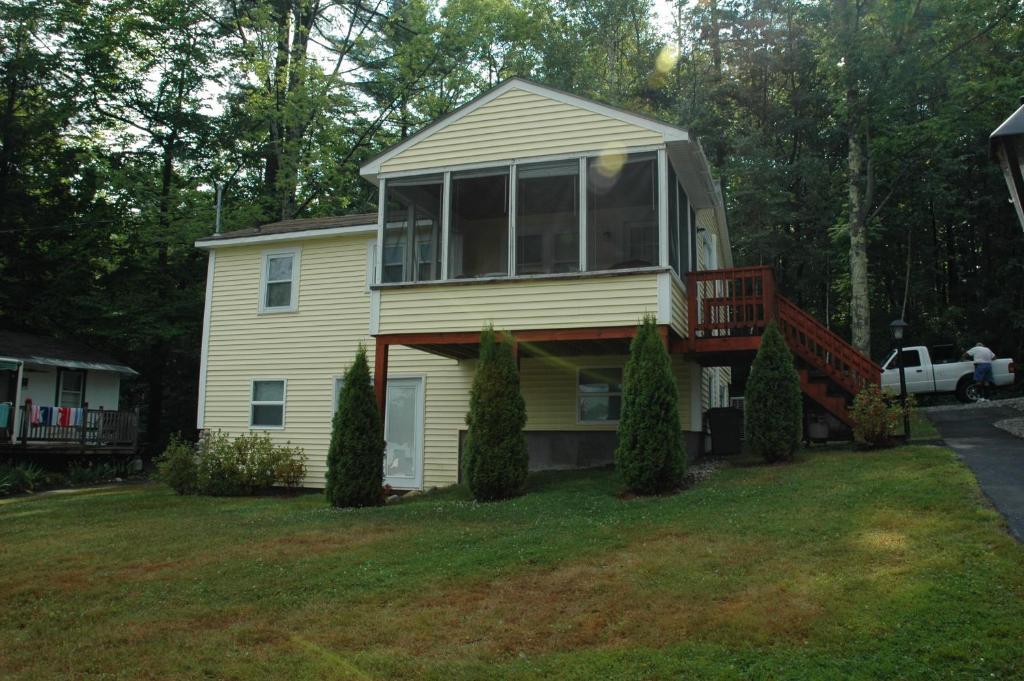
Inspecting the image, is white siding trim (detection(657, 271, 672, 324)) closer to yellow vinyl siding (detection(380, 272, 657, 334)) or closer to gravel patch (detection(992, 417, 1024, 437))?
yellow vinyl siding (detection(380, 272, 657, 334))

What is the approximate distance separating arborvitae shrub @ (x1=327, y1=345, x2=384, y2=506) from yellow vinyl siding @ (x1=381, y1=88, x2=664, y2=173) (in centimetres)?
400

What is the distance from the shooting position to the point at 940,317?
101 ft

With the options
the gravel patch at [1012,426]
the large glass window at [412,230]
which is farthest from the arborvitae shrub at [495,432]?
the gravel patch at [1012,426]

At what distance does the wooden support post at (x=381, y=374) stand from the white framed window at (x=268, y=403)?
4442 millimetres

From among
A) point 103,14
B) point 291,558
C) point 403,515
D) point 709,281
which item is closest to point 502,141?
point 709,281

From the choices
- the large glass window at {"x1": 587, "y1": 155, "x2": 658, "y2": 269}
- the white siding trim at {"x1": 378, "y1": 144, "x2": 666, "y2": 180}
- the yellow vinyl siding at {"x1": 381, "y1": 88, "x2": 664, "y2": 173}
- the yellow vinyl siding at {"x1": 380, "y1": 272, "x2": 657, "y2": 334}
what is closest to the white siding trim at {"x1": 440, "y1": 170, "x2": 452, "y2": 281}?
the white siding trim at {"x1": 378, "y1": 144, "x2": 666, "y2": 180}

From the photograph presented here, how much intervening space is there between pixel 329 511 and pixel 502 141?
21.2ft

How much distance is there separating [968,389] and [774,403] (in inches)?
529

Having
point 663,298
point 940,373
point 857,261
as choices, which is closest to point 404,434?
point 663,298

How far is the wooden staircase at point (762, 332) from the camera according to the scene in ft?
44.0

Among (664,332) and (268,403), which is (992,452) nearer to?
(664,332)

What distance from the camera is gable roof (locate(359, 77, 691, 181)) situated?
12125mm

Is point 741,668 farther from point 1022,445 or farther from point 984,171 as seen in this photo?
point 984,171

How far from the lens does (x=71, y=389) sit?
2438cm
